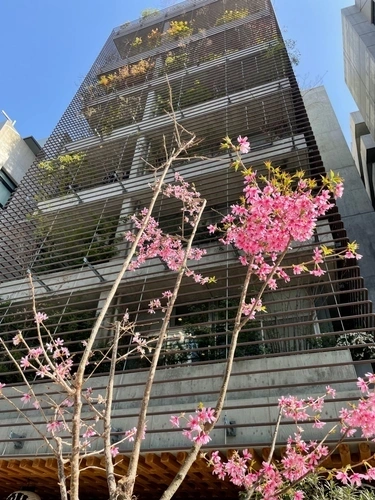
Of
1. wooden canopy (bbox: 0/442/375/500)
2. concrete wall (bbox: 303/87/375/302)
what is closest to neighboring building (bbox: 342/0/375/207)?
concrete wall (bbox: 303/87/375/302)

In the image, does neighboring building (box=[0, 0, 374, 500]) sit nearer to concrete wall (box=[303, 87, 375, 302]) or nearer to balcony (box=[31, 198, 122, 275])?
balcony (box=[31, 198, 122, 275])

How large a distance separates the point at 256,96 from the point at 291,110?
4.37 ft

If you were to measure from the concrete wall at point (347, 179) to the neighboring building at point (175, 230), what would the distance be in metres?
0.25

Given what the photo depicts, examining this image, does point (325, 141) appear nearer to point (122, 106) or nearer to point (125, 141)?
point (125, 141)

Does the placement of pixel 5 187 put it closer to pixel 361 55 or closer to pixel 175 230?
pixel 175 230

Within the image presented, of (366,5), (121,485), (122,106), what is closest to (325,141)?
(366,5)

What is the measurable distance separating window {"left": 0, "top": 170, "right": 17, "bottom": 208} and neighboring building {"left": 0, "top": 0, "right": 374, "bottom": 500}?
1.79m

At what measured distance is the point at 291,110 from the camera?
8.07m

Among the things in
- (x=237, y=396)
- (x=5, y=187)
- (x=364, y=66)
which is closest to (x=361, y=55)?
(x=364, y=66)

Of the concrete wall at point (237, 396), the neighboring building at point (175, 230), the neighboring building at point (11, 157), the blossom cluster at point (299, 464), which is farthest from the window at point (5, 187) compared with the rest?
the blossom cluster at point (299, 464)

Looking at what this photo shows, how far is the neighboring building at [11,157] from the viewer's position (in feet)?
38.3

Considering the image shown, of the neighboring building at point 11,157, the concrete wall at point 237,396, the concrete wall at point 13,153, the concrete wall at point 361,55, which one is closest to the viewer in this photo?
the concrete wall at point 237,396

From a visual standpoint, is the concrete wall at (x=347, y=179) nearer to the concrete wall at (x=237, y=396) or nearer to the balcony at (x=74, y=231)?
the concrete wall at (x=237, y=396)

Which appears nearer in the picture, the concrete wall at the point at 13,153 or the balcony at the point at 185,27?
the concrete wall at the point at 13,153
